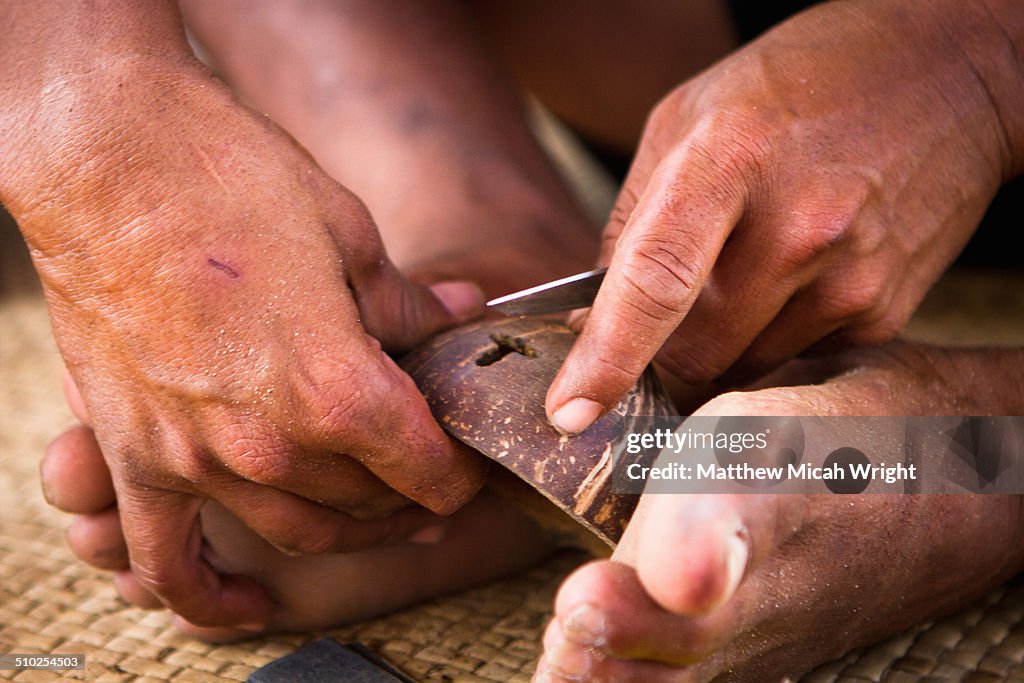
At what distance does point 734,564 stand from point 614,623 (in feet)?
0.24

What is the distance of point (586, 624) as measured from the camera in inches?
22.9

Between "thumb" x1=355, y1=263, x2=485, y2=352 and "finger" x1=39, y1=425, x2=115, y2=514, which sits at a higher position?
"thumb" x1=355, y1=263, x2=485, y2=352

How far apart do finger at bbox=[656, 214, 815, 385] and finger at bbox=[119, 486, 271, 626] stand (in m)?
0.41

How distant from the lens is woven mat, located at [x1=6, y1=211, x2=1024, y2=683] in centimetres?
82

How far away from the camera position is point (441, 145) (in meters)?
1.32

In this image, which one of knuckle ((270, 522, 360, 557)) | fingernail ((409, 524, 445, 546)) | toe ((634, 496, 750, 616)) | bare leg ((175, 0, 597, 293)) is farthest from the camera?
bare leg ((175, 0, 597, 293))

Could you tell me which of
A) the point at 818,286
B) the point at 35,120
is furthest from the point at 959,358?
the point at 35,120

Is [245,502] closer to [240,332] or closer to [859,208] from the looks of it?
[240,332]

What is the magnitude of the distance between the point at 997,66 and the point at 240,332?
2.19 feet

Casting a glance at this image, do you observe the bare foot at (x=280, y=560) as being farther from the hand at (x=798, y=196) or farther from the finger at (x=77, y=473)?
the hand at (x=798, y=196)

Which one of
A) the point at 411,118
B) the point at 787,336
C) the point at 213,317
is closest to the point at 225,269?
the point at 213,317

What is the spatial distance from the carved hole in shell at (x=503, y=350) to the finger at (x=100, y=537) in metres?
0.35

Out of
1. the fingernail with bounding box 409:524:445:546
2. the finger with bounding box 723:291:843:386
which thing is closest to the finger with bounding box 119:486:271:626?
the fingernail with bounding box 409:524:445:546

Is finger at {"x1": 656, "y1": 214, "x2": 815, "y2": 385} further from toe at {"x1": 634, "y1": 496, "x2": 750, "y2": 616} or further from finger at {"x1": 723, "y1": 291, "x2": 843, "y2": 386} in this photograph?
toe at {"x1": 634, "y1": 496, "x2": 750, "y2": 616}
